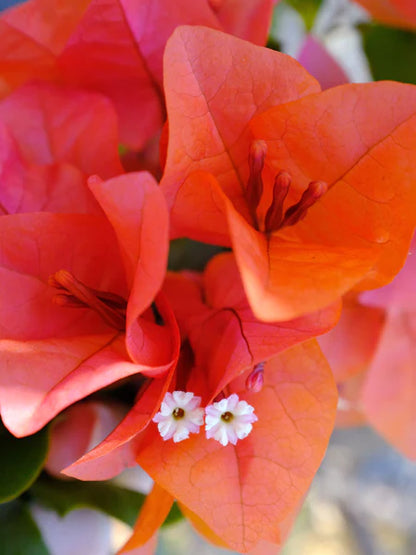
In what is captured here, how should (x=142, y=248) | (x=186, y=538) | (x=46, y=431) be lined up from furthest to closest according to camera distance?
(x=186, y=538) → (x=46, y=431) → (x=142, y=248)

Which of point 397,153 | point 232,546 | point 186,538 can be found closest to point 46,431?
point 232,546

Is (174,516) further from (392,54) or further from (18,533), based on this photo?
(392,54)

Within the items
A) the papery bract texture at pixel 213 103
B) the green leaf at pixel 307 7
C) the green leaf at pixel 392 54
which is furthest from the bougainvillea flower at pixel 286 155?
the green leaf at pixel 307 7

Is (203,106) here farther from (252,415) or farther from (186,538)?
(186,538)

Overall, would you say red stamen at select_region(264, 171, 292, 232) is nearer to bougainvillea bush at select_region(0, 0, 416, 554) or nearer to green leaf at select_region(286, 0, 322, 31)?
bougainvillea bush at select_region(0, 0, 416, 554)

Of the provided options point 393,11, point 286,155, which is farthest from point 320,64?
point 286,155

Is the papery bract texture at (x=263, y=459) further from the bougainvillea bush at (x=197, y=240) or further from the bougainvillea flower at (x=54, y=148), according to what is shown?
the bougainvillea flower at (x=54, y=148)
